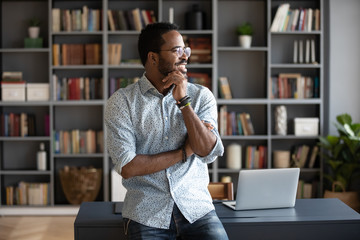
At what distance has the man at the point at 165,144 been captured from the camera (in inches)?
87.9

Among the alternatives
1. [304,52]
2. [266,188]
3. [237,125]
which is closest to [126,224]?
[266,188]

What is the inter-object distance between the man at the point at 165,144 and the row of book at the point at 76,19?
3.38m

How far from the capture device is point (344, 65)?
5746mm

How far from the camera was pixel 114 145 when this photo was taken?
231cm

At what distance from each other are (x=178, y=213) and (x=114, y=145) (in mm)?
417

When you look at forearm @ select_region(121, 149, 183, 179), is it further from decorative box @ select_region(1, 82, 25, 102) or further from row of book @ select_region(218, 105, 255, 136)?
decorative box @ select_region(1, 82, 25, 102)

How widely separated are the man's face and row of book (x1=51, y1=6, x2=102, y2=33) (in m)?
3.49

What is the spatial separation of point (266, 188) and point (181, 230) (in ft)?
1.98

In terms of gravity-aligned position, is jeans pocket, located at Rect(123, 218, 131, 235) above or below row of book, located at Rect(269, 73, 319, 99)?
below

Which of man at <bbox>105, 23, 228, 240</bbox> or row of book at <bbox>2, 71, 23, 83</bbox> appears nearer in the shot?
man at <bbox>105, 23, 228, 240</bbox>

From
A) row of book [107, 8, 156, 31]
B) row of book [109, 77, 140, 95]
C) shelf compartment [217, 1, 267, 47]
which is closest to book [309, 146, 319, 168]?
shelf compartment [217, 1, 267, 47]

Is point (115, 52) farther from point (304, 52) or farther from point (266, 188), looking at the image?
point (266, 188)

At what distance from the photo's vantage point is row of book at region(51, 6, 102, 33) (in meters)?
5.59

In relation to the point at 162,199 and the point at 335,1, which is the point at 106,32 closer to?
the point at 335,1
